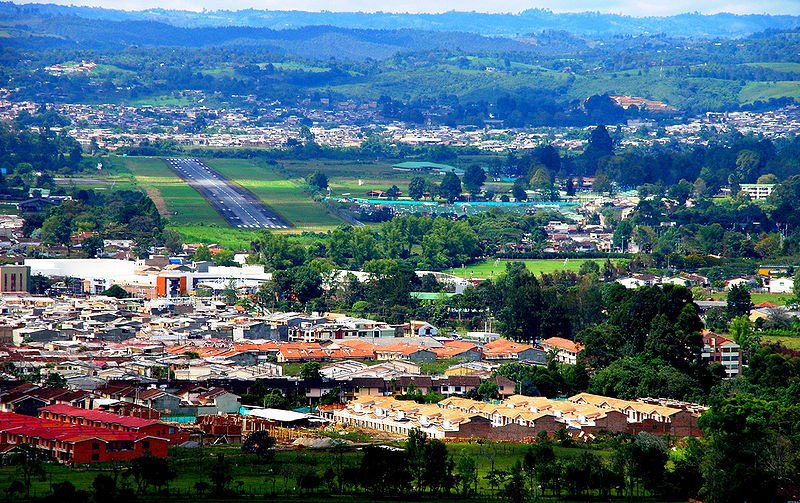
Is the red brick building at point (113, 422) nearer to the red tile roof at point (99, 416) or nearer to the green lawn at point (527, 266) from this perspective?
the red tile roof at point (99, 416)

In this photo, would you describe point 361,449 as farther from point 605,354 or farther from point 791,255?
point 791,255

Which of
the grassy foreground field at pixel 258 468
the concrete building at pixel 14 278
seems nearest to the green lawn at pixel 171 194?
the concrete building at pixel 14 278

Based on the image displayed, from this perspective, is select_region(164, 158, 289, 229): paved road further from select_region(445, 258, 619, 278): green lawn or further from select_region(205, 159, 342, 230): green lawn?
select_region(445, 258, 619, 278): green lawn

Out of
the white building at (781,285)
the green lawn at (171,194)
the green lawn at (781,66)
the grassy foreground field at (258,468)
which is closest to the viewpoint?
the grassy foreground field at (258,468)

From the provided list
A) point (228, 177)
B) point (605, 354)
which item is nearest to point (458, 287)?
point (605, 354)

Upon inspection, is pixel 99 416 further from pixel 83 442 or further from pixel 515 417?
pixel 515 417

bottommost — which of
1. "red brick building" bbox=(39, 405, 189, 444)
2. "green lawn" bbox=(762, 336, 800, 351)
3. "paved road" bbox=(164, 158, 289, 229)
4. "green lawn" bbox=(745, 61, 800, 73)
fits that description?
"green lawn" bbox=(762, 336, 800, 351)

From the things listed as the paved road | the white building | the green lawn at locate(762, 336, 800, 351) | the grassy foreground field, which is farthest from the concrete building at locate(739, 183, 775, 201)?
the grassy foreground field

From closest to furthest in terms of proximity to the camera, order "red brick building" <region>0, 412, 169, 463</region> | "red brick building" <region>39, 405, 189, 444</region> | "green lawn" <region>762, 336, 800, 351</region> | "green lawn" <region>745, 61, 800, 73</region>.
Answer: "red brick building" <region>0, 412, 169, 463</region>, "red brick building" <region>39, 405, 189, 444</region>, "green lawn" <region>762, 336, 800, 351</region>, "green lawn" <region>745, 61, 800, 73</region>
